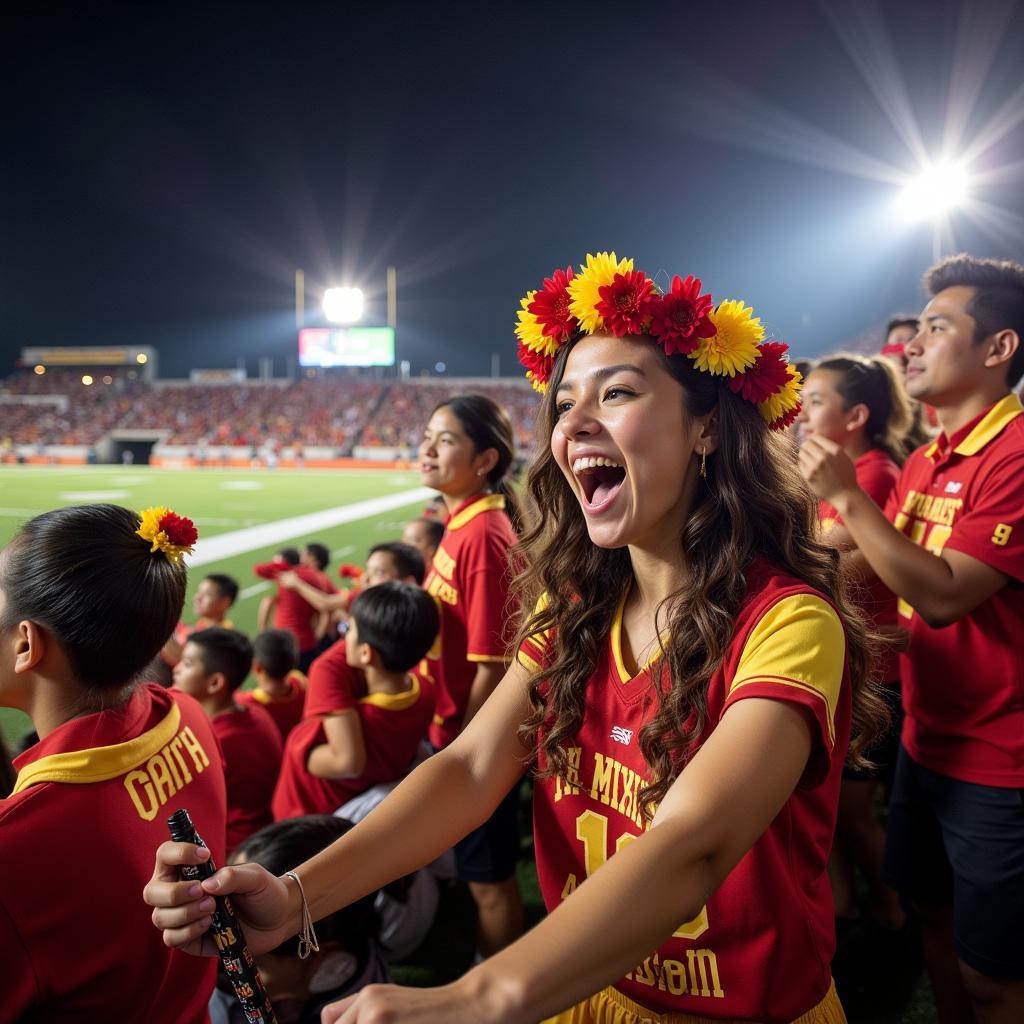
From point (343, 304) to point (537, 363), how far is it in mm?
50116

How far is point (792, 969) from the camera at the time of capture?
130 cm

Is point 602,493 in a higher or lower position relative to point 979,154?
lower

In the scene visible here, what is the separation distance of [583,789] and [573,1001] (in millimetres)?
623

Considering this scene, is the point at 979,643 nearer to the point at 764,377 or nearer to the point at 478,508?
the point at 764,377

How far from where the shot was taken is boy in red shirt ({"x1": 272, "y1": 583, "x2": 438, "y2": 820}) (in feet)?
9.38

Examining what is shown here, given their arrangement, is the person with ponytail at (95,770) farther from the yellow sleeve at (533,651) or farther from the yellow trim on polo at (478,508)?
the yellow trim on polo at (478,508)

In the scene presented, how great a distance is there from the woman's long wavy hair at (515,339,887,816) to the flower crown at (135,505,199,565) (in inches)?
31.6

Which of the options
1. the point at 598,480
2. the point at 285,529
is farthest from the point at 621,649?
the point at 285,529

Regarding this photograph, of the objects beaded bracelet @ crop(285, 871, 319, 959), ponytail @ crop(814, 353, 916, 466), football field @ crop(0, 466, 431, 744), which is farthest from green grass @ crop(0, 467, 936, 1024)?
ponytail @ crop(814, 353, 916, 466)

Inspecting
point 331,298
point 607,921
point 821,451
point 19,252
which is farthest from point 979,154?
point 19,252

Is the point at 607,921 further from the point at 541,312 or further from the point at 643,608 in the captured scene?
the point at 541,312

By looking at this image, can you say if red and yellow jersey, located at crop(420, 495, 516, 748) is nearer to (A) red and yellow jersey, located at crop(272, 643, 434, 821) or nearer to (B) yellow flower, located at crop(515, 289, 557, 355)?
(A) red and yellow jersey, located at crop(272, 643, 434, 821)

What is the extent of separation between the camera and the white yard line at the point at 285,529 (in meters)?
12.7

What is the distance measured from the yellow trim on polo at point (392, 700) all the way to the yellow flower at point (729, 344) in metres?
2.01
